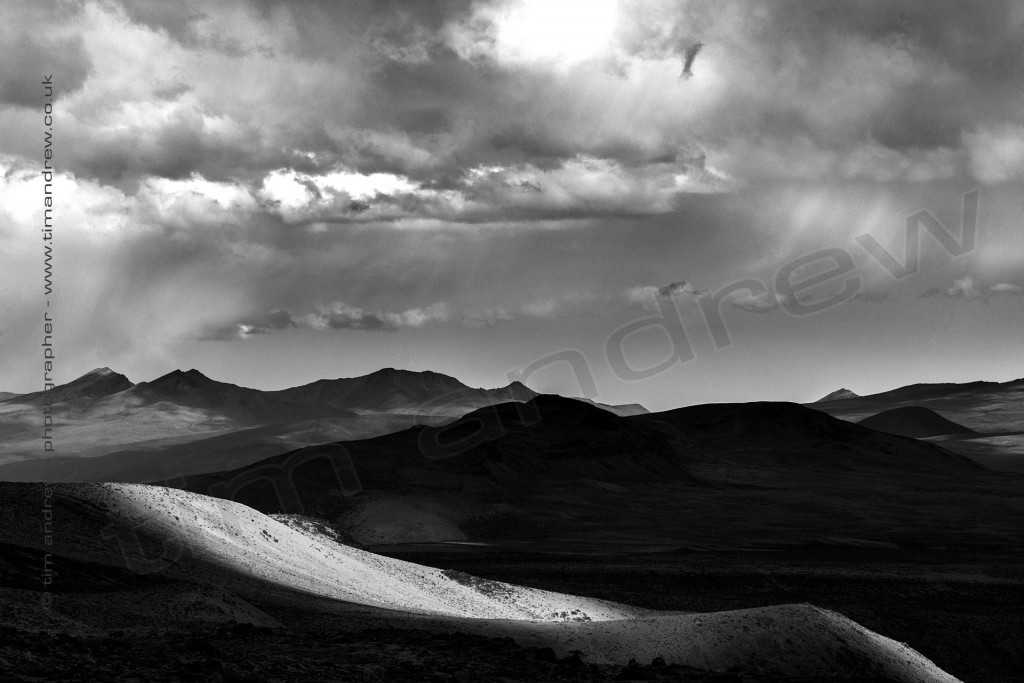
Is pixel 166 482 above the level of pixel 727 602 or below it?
above

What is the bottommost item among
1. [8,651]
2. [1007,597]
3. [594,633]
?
[1007,597]

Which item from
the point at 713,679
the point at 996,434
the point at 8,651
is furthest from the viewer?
the point at 996,434

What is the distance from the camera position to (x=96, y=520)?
32844mm

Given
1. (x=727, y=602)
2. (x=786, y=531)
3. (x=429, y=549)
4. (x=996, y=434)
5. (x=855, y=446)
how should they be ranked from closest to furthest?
1. (x=727, y=602)
2. (x=429, y=549)
3. (x=786, y=531)
4. (x=855, y=446)
5. (x=996, y=434)

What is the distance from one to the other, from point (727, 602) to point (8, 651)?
31567mm

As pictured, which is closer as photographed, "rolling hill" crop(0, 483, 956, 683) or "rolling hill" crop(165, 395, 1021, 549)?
"rolling hill" crop(0, 483, 956, 683)

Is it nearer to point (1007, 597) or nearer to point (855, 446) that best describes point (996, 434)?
point (855, 446)

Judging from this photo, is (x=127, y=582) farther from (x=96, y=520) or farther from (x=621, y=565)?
(x=621, y=565)

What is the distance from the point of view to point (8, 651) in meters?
17.2

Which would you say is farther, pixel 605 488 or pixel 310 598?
pixel 605 488

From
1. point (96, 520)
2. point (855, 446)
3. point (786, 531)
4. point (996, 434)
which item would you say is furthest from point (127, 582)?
point (996, 434)

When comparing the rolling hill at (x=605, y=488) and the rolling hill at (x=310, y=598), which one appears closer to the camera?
the rolling hill at (x=310, y=598)

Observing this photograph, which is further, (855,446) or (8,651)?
(855,446)

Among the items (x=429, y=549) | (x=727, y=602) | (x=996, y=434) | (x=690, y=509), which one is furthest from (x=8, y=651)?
(x=996, y=434)
